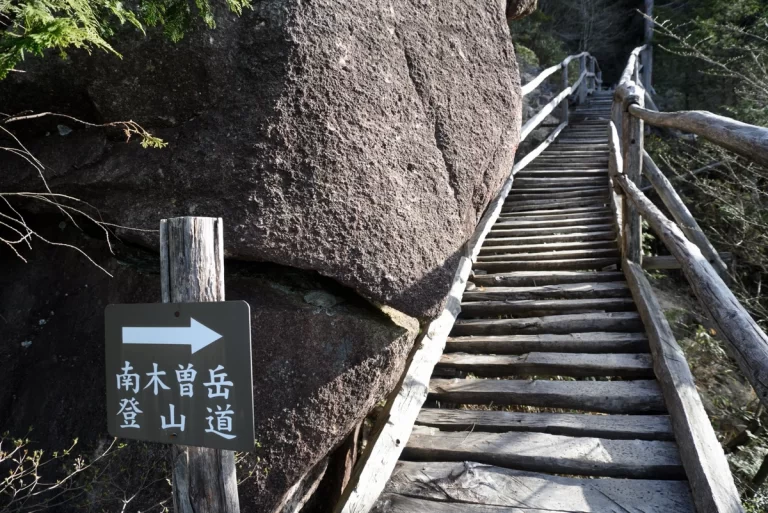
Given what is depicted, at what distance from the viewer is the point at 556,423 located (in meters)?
2.81

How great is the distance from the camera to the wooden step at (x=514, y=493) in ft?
7.46

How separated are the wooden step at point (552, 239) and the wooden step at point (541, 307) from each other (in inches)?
44.9

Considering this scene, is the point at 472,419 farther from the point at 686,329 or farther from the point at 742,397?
the point at 686,329

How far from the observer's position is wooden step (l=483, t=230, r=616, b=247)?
192 inches

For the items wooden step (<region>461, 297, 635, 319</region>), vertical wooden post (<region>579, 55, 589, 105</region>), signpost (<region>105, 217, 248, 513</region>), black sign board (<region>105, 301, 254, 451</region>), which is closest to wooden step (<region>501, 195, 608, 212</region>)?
wooden step (<region>461, 297, 635, 319</region>)

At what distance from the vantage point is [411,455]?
9.12 ft

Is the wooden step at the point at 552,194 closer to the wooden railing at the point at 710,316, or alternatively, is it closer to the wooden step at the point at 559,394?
the wooden railing at the point at 710,316

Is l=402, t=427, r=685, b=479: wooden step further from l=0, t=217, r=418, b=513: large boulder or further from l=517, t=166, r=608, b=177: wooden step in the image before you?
l=517, t=166, r=608, b=177: wooden step

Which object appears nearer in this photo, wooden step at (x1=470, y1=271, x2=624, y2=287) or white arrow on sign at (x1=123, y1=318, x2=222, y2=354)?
white arrow on sign at (x1=123, y1=318, x2=222, y2=354)

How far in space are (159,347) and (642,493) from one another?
2.07 meters

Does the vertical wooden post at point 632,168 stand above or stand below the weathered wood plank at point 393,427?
above

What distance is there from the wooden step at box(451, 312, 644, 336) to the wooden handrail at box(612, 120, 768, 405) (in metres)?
0.86

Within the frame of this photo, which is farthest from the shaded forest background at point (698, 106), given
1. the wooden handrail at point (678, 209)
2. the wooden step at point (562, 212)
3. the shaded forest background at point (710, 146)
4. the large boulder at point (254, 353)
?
the wooden step at point (562, 212)

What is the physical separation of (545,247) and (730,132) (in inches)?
118
